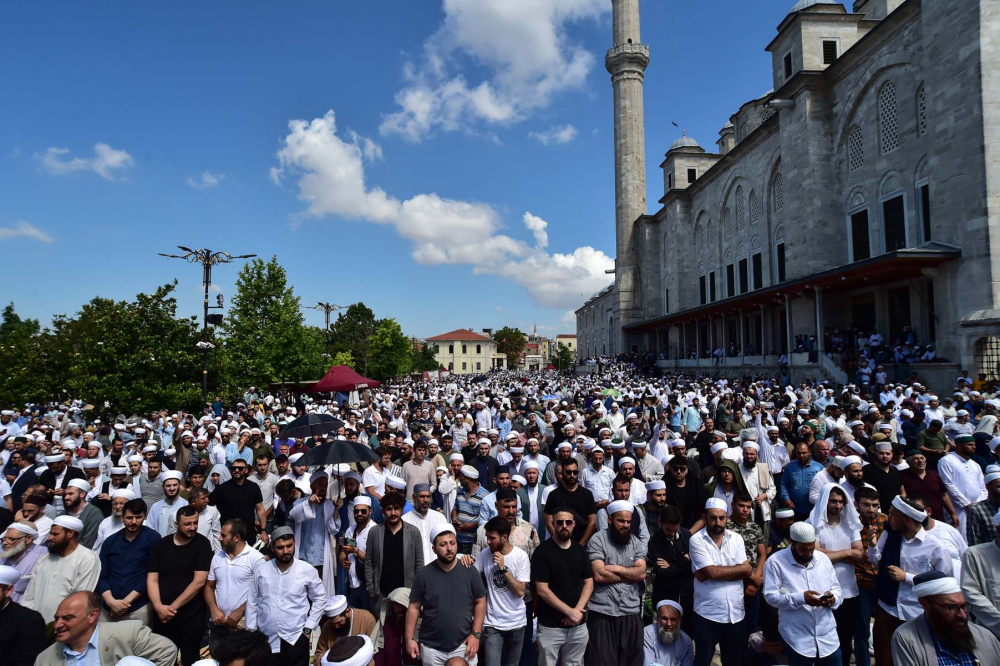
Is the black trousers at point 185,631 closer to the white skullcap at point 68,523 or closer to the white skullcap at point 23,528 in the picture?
the white skullcap at point 68,523

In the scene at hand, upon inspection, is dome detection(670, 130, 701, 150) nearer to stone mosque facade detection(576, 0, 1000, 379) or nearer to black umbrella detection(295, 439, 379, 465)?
stone mosque facade detection(576, 0, 1000, 379)

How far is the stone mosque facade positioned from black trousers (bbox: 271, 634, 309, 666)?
2065 centimetres

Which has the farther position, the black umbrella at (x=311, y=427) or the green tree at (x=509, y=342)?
the green tree at (x=509, y=342)

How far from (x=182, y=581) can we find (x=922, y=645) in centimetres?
513

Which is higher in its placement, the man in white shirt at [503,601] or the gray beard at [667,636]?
the man in white shirt at [503,601]

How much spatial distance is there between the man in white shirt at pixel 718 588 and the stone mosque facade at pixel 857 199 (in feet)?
59.2

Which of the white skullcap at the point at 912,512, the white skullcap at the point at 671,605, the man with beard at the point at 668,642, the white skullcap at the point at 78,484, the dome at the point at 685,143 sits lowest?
the man with beard at the point at 668,642

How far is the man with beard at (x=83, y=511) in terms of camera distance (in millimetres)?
5594

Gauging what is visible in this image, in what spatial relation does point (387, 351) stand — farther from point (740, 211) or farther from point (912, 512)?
point (912, 512)

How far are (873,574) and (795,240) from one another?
28.2m

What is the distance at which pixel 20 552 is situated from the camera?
4.69m

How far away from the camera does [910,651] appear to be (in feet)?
10.3

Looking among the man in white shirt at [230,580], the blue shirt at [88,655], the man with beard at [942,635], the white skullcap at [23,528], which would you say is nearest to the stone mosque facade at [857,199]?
the man with beard at [942,635]

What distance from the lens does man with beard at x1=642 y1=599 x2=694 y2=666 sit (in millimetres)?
4543
